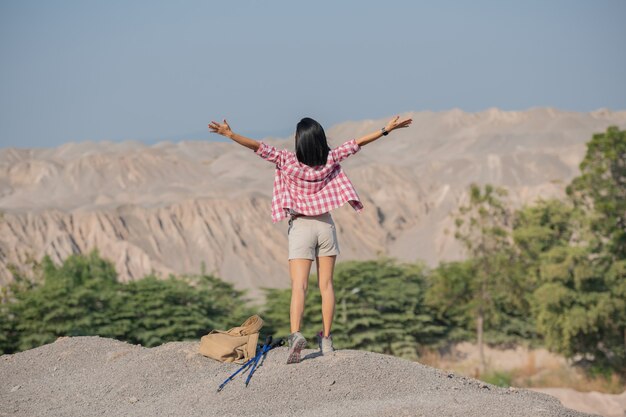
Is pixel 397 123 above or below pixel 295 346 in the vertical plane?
above

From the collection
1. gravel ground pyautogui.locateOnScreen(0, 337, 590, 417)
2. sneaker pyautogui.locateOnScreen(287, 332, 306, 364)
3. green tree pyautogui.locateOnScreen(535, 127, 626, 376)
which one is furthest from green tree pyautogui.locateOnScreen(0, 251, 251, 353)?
sneaker pyautogui.locateOnScreen(287, 332, 306, 364)

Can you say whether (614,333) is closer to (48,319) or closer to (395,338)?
(395,338)

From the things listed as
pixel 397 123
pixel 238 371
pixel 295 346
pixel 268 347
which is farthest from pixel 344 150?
pixel 238 371

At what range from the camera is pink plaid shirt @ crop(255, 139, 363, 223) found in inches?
322

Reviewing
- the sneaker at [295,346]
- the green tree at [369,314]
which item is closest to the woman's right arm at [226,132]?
the sneaker at [295,346]

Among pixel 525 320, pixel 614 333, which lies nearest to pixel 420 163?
pixel 525 320

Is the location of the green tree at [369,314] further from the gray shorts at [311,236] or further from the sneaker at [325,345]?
the gray shorts at [311,236]

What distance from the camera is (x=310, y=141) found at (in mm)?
8094

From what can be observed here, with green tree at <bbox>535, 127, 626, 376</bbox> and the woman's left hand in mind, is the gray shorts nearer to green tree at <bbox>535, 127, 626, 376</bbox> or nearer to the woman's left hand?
the woman's left hand

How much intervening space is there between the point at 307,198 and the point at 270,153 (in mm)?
529

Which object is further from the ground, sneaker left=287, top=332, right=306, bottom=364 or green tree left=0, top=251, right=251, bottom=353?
sneaker left=287, top=332, right=306, bottom=364

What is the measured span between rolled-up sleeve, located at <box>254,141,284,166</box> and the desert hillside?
34948mm

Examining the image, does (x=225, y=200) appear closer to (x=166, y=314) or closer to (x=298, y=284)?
(x=166, y=314)

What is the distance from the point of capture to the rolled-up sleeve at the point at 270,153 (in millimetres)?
8172
